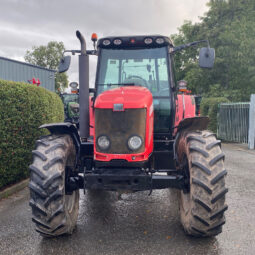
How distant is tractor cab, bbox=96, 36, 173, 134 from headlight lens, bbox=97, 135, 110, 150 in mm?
993

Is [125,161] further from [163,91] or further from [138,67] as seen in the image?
[138,67]

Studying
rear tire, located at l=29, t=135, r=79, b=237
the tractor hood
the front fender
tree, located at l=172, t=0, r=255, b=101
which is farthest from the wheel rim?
tree, located at l=172, t=0, r=255, b=101

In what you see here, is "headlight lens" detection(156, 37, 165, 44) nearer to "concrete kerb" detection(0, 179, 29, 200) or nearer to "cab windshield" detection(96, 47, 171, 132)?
"cab windshield" detection(96, 47, 171, 132)

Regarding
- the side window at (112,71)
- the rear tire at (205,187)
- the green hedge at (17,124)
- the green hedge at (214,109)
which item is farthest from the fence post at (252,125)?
the rear tire at (205,187)

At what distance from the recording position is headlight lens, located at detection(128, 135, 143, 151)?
10.8ft

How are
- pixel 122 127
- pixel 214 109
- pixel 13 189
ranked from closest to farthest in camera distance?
pixel 122 127, pixel 13 189, pixel 214 109

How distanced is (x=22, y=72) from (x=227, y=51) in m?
14.3

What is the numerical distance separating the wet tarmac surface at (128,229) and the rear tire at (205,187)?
0.92 feet

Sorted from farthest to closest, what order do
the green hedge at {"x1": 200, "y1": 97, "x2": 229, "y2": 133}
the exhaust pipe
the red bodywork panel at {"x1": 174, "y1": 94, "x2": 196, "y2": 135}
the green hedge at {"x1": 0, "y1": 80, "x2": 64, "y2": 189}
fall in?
the green hedge at {"x1": 200, "y1": 97, "x2": 229, "y2": 133}
the green hedge at {"x1": 0, "y1": 80, "x2": 64, "y2": 189}
the red bodywork panel at {"x1": 174, "y1": 94, "x2": 196, "y2": 135}
the exhaust pipe

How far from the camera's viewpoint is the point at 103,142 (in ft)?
11.0

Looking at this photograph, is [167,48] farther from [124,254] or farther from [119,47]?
[124,254]

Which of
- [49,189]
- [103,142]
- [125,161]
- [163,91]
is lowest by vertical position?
[49,189]

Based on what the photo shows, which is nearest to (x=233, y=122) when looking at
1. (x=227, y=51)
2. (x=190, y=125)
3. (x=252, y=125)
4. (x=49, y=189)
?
(x=252, y=125)

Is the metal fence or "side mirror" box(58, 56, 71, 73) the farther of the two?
the metal fence
